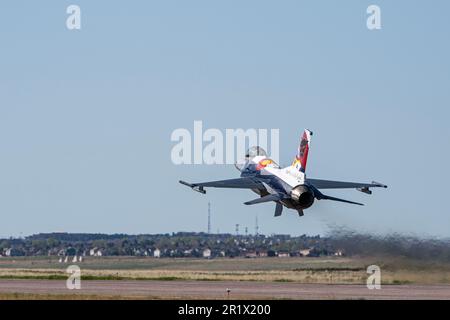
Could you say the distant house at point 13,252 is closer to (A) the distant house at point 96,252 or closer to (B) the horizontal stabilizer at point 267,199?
(A) the distant house at point 96,252

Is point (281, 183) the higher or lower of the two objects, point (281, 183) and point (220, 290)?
the higher

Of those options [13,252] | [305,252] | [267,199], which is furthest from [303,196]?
[13,252]

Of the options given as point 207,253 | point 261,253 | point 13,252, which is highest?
point 13,252

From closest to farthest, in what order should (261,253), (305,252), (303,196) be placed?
(303,196) → (305,252) → (261,253)

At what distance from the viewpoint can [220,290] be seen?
250 ft

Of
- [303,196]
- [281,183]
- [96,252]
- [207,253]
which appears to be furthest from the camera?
[96,252]

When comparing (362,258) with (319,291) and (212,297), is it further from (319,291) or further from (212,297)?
(212,297)

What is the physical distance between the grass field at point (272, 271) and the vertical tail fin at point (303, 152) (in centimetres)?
815

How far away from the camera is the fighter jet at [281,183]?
9250 centimetres

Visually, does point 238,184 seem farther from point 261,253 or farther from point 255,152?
point 261,253

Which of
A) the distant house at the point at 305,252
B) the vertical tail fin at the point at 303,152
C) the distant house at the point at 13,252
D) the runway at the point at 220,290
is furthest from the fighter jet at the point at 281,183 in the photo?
the distant house at the point at 13,252

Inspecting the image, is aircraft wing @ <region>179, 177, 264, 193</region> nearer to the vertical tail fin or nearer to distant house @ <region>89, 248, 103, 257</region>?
the vertical tail fin

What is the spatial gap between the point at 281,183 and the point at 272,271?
12.2 meters
